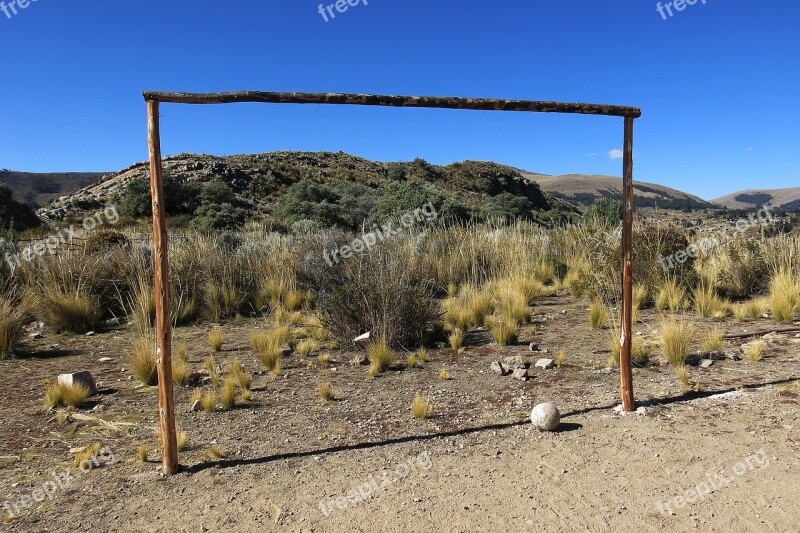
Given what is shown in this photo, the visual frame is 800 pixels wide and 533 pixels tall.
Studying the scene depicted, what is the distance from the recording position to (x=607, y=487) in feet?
10.5

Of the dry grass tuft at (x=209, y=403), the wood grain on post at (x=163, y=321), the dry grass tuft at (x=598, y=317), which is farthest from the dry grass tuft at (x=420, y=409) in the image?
the dry grass tuft at (x=598, y=317)

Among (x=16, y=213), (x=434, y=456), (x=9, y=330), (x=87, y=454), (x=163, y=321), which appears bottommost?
(x=434, y=456)

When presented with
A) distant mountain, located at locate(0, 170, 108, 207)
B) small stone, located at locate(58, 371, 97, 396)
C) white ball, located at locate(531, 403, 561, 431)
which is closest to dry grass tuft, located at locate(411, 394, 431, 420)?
white ball, located at locate(531, 403, 561, 431)

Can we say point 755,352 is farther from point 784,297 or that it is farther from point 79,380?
point 79,380

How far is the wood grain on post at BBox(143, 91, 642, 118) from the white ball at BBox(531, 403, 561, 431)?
218 cm

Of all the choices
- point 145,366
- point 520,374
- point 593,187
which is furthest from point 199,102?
point 593,187

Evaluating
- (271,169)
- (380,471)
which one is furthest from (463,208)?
(271,169)

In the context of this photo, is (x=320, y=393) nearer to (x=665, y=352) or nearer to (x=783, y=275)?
→ (x=665, y=352)

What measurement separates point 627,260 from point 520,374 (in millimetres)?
1765

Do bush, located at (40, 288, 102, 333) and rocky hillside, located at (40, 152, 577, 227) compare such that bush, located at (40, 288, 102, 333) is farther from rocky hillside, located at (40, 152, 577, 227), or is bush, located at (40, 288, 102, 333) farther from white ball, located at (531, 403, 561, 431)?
rocky hillside, located at (40, 152, 577, 227)

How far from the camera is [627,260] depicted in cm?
427

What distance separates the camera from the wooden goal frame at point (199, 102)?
331cm

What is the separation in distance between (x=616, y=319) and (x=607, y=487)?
17.2 feet

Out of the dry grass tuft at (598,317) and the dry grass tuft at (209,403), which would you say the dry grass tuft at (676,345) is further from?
the dry grass tuft at (209,403)
